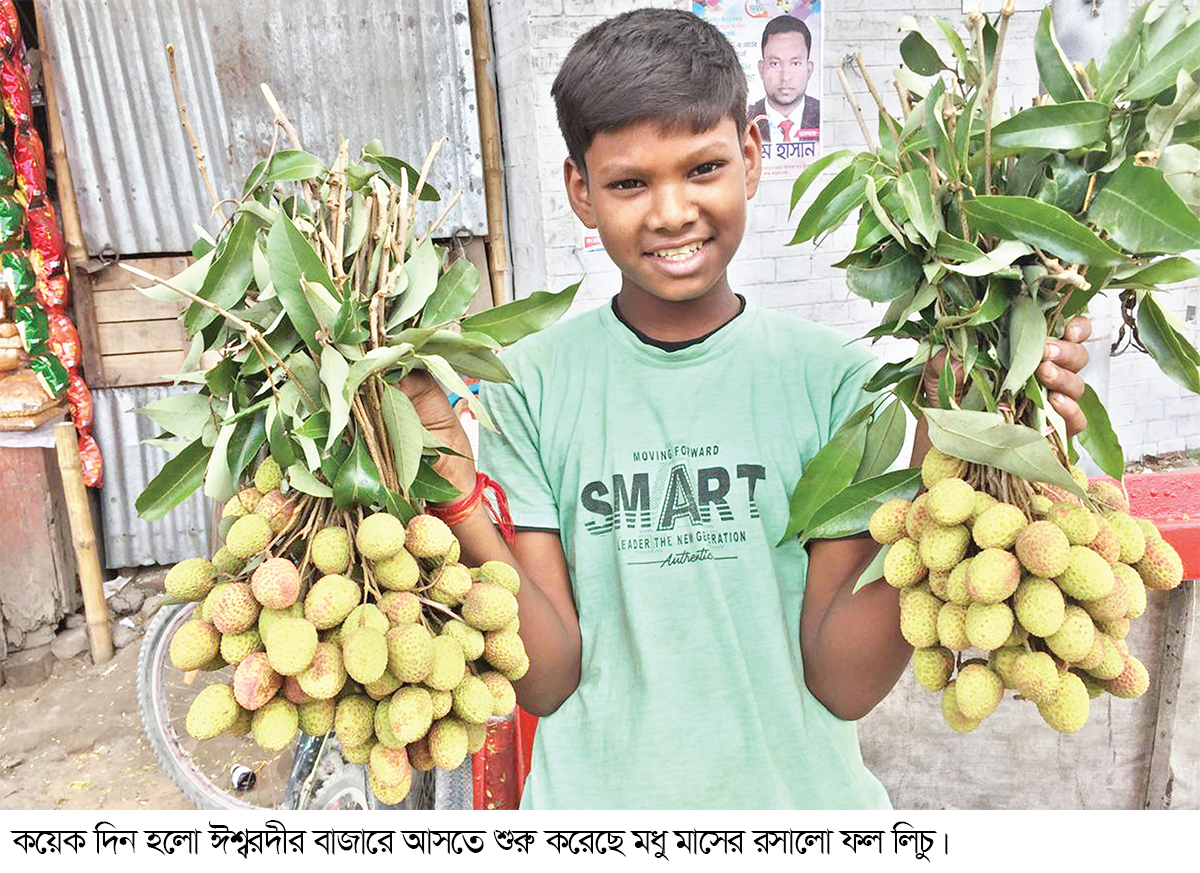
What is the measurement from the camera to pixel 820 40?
329 centimetres

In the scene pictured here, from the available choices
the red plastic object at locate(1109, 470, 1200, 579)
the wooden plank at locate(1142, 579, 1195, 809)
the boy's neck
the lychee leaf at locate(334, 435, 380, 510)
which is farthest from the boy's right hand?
the wooden plank at locate(1142, 579, 1195, 809)

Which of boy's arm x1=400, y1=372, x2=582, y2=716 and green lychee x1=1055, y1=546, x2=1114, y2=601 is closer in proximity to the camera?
green lychee x1=1055, y1=546, x2=1114, y2=601

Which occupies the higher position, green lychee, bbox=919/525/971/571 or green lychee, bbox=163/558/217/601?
green lychee, bbox=919/525/971/571

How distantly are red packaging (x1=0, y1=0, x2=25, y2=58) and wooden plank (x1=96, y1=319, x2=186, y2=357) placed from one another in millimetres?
965

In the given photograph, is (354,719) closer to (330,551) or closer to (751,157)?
(330,551)

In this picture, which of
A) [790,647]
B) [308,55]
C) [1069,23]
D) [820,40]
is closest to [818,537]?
[790,647]

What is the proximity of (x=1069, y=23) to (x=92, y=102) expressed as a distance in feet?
10.1

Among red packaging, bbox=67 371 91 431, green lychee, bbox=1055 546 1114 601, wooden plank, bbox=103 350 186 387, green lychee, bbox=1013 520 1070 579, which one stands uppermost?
green lychee, bbox=1013 520 1070 579

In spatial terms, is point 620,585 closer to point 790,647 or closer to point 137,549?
point 790,647

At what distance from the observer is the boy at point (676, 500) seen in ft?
3.68

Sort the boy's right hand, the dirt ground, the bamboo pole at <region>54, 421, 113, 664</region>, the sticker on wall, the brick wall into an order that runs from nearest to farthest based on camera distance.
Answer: the boy's right hand < the dirt ground < the brick wall < the sticker on wall < the bamboo pole at <region>54, 421, 113, 664</region>

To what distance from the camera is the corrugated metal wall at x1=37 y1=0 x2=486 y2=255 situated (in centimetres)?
322

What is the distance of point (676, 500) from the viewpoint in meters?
1.20

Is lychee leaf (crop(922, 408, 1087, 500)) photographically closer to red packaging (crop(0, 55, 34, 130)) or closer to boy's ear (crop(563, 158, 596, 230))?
boy's ear (crop(563, 158, 596, 230))
